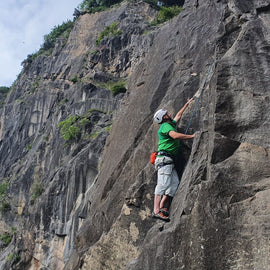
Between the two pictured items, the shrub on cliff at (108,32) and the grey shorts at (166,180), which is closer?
the grey shorts at (166,180)

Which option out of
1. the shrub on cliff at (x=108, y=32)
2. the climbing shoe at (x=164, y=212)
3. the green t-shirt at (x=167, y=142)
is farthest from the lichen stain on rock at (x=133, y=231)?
the shrub on cliff at (x=108, y=32)

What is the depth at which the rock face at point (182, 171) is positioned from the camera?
8203 millimetres

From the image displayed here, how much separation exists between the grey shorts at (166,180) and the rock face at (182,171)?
42 centimetres

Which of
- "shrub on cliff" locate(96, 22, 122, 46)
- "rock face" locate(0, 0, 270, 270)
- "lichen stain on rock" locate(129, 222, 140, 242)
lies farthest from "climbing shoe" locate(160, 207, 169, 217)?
"shrub on cliff" locate(96, 22, 122, 46)

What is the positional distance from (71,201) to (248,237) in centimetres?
1990

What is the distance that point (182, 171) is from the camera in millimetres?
→ 11477

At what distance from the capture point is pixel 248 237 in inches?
302

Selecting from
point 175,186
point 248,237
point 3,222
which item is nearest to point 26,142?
point 3,222

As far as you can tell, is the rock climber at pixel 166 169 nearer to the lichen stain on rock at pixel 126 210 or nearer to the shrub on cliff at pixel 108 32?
the lichen stain on rock at pixel 126 210

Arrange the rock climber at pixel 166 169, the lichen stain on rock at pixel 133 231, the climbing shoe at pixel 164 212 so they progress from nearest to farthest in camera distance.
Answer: the climbing shoe at pixel 164 212 < the rock climber at pixel 166 169 < the lichen stain on rock at pixel 133 231

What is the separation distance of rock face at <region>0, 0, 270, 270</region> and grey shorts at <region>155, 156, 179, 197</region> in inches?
16.6

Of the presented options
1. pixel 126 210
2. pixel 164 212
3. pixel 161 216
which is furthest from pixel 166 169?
pixel 126 210

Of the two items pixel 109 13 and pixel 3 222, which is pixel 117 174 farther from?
pixel 109 13

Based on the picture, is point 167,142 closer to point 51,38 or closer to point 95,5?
point 95,5
